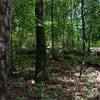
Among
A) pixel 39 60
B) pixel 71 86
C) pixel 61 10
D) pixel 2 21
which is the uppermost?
pixel 61 10

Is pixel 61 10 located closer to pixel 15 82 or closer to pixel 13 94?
pixel 15 82

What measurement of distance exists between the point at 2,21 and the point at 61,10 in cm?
2405

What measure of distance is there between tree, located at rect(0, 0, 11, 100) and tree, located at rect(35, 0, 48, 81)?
10294 millimetres

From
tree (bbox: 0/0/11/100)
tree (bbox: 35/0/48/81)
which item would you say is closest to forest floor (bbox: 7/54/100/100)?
tree (bbox: 35/0/48/81)

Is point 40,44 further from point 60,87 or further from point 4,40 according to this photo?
point 4,40

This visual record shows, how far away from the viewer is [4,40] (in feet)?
7.63

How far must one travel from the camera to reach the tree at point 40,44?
12680 mm

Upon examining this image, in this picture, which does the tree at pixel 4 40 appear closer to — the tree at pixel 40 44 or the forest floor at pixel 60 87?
the forest floor at pixel 60 87

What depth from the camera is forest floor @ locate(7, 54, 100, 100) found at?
10359mm

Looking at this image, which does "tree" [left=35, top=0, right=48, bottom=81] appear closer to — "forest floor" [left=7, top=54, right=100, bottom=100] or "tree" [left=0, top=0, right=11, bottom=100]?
"forest floor" [left=7, top=54, right=100, bottom=100]

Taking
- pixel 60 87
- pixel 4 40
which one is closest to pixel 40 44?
pixel 60 87

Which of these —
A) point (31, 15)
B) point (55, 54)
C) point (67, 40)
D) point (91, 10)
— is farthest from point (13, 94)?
point (67, 40)

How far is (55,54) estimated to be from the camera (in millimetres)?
19938

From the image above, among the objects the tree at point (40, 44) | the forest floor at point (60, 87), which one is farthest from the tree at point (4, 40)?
the tree at point (40, 44)
